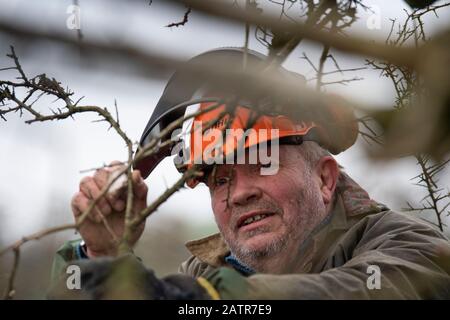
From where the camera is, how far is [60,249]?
244cm

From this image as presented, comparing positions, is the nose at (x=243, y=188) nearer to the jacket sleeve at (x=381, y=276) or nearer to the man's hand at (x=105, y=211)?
the jacket sleeve at (x=381, y=276)

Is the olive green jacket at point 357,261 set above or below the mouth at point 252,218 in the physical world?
below

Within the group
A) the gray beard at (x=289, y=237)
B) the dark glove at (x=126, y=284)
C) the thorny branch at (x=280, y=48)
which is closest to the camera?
the thorny branch at (x=280, y=48)

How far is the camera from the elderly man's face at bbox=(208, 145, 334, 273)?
2779mm

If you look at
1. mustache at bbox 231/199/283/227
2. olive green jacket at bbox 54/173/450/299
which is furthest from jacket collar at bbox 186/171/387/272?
mustache at bbox 231/199/283/227

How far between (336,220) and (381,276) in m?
0.85

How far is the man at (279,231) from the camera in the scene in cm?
152

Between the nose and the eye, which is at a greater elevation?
the eye

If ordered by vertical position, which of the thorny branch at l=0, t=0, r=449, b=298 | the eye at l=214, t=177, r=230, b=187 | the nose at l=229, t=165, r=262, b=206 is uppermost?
the eye at l=214, t=177, r=230, b=187

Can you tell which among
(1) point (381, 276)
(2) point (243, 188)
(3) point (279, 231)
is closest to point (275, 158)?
(2) point (243, 188)

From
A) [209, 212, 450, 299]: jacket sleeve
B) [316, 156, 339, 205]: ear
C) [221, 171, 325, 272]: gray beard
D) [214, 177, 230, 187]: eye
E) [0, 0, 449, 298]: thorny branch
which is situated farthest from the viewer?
[316, 156, 339, 205]: ear

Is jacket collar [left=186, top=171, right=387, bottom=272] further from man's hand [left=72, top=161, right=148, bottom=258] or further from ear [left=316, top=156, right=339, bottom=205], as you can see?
man's hand [left=72, top=161, right=148, bottom=258]

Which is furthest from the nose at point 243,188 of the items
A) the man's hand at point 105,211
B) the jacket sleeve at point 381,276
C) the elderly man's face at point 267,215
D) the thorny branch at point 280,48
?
the thorny branch at point 280,48

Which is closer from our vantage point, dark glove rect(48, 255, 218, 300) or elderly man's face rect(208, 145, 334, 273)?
dark glove rect(48, 255, 218, 300)
